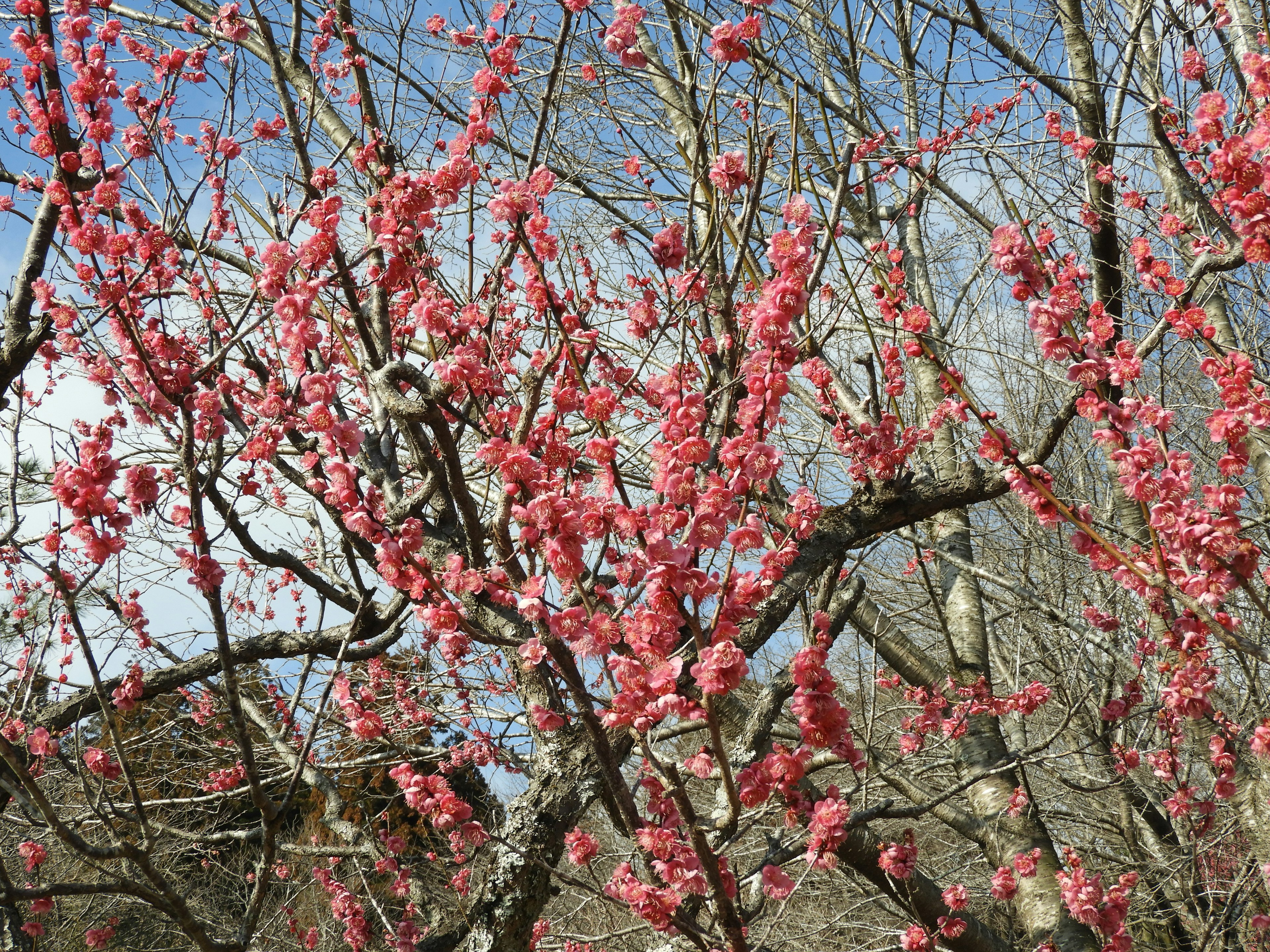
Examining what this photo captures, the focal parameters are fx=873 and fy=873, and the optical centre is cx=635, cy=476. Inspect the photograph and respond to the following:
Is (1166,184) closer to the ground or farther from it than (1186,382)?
farther from it

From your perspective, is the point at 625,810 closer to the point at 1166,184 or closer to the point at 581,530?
the point at 581,530

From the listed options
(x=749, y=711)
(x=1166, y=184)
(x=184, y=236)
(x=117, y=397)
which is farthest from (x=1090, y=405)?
(x=184, y=236)

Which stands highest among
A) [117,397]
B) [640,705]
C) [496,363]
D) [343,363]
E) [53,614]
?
[343,363]

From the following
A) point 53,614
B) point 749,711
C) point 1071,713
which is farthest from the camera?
point 749,711

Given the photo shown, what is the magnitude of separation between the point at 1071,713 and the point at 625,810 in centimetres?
239

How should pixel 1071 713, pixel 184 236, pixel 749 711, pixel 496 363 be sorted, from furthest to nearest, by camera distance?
pixel 749 711, pixel 184 236, pixel 1071 713, pixel 496 363

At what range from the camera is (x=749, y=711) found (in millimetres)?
5062

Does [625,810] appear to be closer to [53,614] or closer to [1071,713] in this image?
[53,614]

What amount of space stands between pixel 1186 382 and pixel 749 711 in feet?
16.2

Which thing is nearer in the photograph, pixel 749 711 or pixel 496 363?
pixel 496 363

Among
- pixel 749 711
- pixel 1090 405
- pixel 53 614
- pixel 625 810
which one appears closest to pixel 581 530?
pixel 625 810

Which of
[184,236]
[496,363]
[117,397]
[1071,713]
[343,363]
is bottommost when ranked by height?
[1071,713]

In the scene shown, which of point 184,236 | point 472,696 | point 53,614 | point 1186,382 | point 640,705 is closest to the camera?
point 640,705

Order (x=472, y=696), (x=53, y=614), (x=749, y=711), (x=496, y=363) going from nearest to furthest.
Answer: (x=53, y=614) → (x=496, y=363) → (x=749, y=711) → (x=472, y=696)
